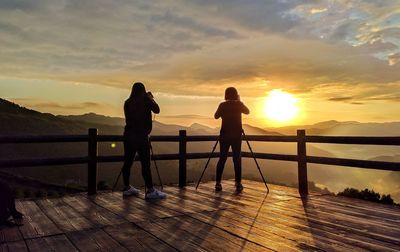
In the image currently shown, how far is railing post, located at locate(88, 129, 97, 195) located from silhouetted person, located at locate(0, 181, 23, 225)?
2671 mm

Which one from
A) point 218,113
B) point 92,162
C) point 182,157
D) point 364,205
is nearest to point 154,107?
point 218,113

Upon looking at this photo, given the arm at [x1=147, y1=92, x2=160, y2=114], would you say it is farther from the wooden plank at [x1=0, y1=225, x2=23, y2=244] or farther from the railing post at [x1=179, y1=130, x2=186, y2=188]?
the wooden plank at [x1=0, y1=225, x2=23, y2=244]

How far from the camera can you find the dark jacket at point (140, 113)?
7008 mm

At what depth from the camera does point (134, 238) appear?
4.09 m

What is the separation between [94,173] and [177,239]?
13.8ft

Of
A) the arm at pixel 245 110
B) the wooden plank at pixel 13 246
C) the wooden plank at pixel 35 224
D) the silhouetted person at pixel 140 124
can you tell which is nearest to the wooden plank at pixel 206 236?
the wooden plank at pixel 35 224

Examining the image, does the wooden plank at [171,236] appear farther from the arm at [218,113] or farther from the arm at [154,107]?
the arm at [218,113]

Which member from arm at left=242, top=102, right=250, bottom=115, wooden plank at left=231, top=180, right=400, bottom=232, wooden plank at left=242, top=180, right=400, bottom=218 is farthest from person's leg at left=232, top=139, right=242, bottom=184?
wooden plank at left=231, top=180, right=400, bottom=232

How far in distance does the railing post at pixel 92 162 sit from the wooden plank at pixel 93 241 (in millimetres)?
3215

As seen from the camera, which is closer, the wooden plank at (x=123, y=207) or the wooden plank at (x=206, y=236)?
the wooden plank at (x=206, y=236)

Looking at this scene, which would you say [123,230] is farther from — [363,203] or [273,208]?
[363,203]

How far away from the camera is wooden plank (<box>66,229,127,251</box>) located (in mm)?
3752

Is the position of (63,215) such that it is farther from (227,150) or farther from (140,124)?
(227,150)

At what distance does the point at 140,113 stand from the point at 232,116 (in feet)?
6.93
